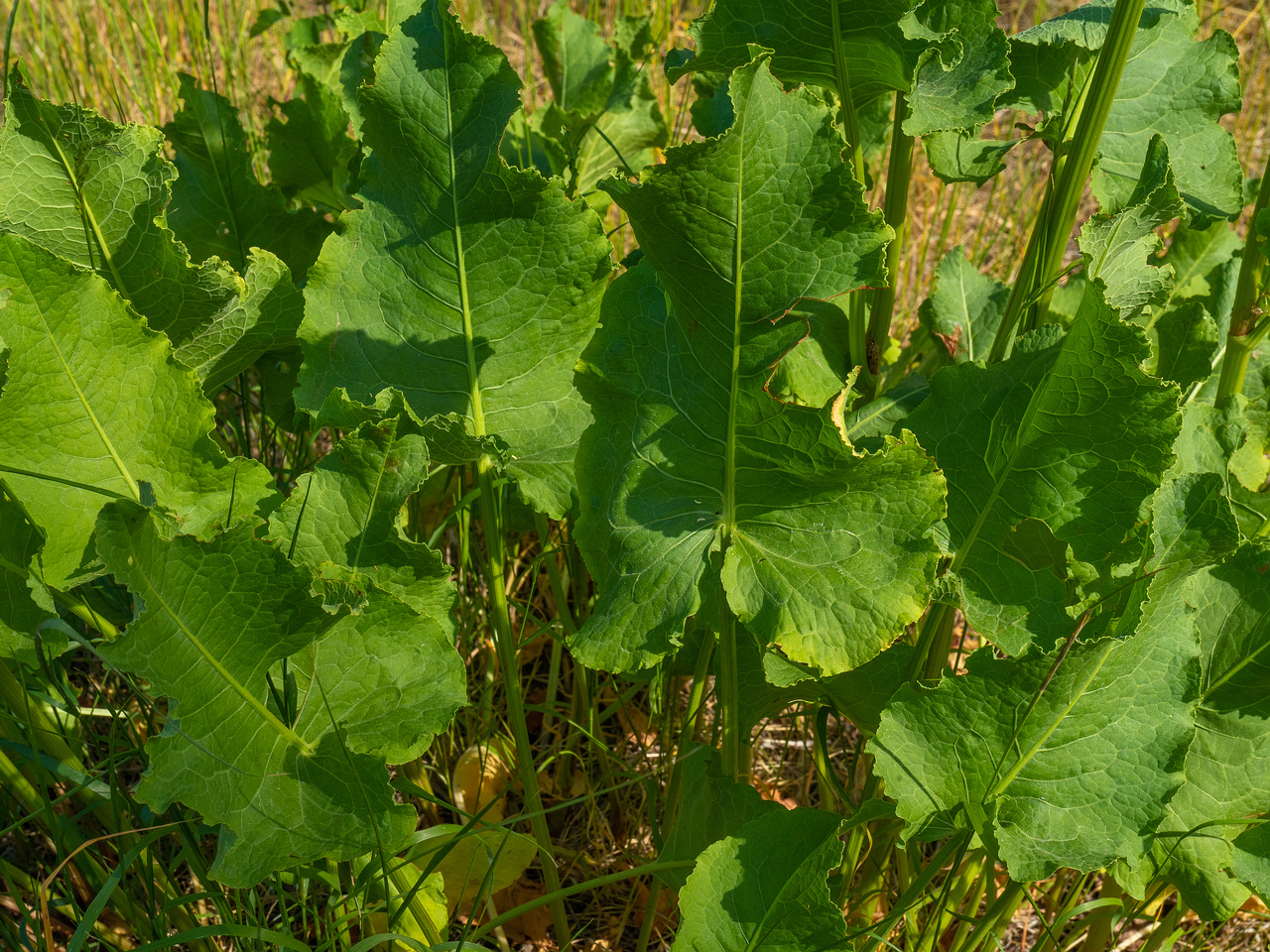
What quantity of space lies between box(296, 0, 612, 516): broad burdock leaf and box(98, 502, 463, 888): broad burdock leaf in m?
0.20

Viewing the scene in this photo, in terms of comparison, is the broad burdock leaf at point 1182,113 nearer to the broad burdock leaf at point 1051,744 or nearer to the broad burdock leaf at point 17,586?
the broad burdock leaf at point 1051,744

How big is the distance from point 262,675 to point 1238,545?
814 mm

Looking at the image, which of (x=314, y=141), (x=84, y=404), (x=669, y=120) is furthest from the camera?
(x=669, y=120)

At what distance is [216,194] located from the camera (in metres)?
1.19

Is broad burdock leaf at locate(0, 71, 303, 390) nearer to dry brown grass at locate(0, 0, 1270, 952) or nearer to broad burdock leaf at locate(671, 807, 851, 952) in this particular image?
dry brown grass at locate(0, 0, 1270, 952)

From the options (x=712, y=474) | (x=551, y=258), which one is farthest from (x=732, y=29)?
(x=712, y=474)

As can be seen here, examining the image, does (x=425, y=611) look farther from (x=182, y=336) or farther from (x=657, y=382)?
(x=182, y=336)

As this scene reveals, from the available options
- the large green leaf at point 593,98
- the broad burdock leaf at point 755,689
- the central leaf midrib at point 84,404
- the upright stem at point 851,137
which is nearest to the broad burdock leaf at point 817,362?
the upright stem at point 851,137

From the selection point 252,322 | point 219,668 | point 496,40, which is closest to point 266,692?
point 219,668

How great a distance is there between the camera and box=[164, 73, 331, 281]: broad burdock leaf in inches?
46.1

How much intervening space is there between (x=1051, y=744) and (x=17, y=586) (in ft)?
2.86

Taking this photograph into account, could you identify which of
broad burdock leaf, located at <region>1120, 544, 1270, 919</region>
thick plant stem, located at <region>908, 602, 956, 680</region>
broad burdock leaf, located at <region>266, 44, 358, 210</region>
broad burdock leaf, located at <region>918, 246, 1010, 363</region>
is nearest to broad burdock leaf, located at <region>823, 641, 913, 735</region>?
thick plant stem, located at <region>908, 602, 956, 680</region>

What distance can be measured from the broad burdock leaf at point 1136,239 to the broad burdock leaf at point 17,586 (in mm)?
883

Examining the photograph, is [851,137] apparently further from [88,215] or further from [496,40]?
[496,40]
